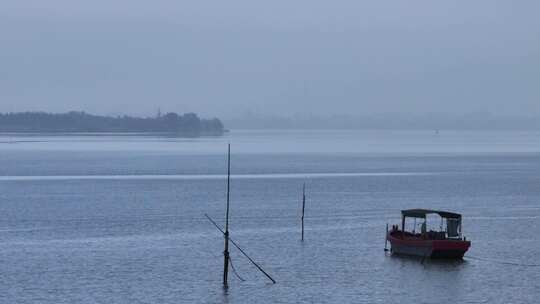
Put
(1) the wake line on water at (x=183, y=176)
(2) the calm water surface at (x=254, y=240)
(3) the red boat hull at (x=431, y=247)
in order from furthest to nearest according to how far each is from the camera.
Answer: (1) the wake line on water at (x=183, y=176) → (3) the red boat hull at (x=431, y=247) → (2) the calm water surface at (x=254, y=240)

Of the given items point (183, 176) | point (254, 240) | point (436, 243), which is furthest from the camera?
point (183, 176)

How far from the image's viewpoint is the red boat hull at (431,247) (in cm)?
4778

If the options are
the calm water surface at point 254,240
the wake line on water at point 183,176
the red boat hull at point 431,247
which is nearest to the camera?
the calm water surface at point 254,240

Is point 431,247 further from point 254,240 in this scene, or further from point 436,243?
point 254,240

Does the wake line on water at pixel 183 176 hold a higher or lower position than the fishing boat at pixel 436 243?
lower

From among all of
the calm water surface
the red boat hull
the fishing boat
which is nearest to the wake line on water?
the calm water surface

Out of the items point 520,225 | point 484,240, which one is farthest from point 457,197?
point 484,240

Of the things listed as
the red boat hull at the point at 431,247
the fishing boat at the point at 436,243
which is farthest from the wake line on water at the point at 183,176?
the red boat hull at the point at 431,247

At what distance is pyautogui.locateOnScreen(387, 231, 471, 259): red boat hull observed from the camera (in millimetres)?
47781

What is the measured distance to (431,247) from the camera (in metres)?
47.8

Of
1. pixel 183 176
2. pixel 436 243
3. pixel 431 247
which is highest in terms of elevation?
pixel 436 243

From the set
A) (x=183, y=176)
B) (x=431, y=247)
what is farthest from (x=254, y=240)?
(x=183, y=176)

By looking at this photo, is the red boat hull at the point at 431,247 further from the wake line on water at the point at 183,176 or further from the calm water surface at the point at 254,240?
the wake line on water at the point at 183,176

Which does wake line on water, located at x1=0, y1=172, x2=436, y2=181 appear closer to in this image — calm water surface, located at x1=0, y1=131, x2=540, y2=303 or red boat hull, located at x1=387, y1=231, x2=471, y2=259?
calm water surface, located at x1=0, y1=131, x2=540, y2=303
